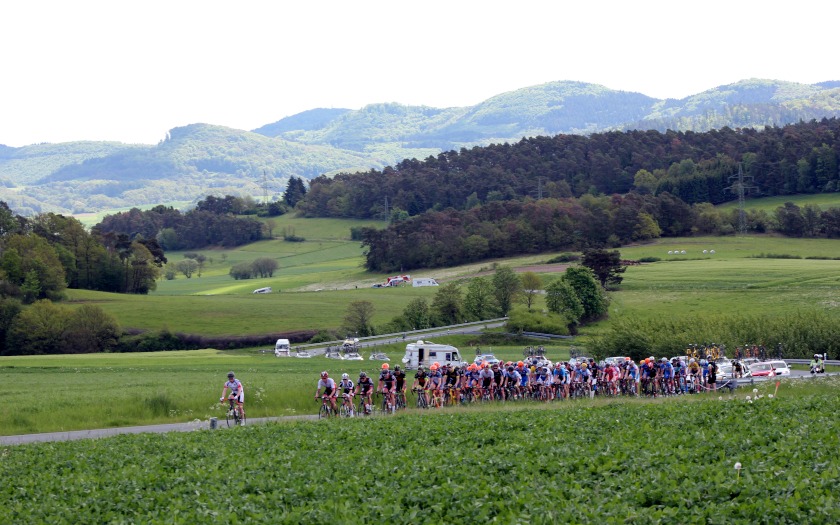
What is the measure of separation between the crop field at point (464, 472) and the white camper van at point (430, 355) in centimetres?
3101

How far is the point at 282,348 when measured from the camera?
79.3m

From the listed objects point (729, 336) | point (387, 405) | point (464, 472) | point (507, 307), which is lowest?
point (729, 336)

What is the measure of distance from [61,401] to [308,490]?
21.7 m

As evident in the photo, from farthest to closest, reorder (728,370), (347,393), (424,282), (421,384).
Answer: (424,282) < (728,370) < (421,384) < (347,393)

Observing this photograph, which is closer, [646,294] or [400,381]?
[400,381]

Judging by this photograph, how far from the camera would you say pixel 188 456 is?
22766mm

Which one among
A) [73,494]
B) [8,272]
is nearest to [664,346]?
[73,494]

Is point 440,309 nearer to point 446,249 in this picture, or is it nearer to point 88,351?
point 88,351

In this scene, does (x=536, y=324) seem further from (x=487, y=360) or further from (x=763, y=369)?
(x=763, y=369)

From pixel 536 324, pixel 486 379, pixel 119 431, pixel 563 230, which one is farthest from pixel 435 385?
pixel 563 230

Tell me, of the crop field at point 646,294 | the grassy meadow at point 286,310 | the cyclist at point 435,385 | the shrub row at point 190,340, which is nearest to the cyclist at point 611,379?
the cyclist at point 435,385

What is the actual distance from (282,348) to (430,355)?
23904 millimetres

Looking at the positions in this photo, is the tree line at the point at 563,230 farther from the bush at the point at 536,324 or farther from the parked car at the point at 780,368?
the parked car at the point at 780,368

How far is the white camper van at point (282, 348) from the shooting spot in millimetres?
77262
